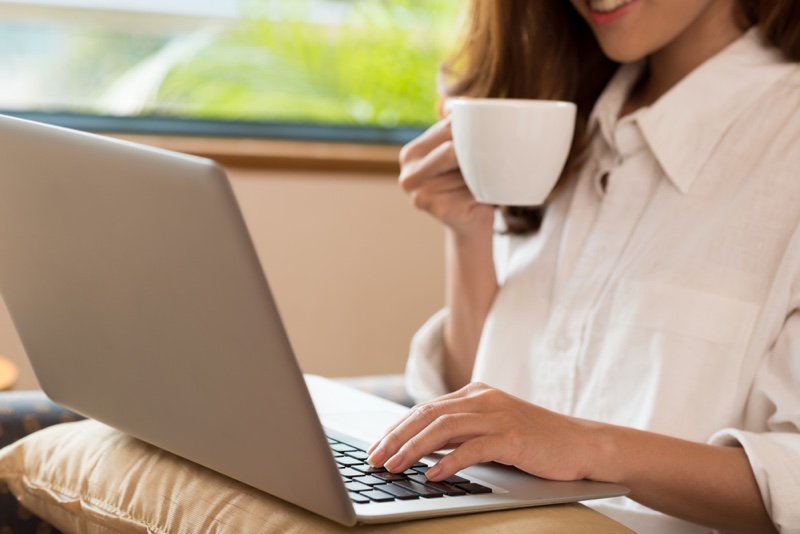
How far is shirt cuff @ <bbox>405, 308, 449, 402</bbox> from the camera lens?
133 cm

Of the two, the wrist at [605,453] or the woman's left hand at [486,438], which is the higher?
the woman's left hand at [486,438]

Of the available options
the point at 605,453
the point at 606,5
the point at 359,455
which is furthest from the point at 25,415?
the point at 606,5

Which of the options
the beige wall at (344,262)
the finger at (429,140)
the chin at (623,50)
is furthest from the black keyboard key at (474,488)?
the beige wall at (344,262)

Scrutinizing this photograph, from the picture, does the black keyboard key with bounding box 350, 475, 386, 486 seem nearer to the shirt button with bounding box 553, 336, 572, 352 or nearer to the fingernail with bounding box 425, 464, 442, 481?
the fingernail with bounding box 425, 464, 442, 481

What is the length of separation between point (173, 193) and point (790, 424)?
0.61m

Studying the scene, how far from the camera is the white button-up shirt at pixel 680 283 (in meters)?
1.03

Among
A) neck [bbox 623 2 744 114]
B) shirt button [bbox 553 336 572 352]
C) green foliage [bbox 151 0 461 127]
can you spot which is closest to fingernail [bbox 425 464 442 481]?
shirt button [bbox 553 336 572 352]

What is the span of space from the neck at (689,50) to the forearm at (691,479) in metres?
0.50

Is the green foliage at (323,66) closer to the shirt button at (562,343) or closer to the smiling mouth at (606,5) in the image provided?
the smiling mouth at (606,5)

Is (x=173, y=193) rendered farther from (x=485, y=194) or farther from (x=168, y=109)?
(x=168, y=109)

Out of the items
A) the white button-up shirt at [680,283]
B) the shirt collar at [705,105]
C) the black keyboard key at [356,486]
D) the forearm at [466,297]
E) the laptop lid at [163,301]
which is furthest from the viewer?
the forearm at [466,297]

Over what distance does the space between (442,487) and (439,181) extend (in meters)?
0.52

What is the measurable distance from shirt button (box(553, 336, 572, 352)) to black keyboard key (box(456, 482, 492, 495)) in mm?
415

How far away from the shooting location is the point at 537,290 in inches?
49.5
